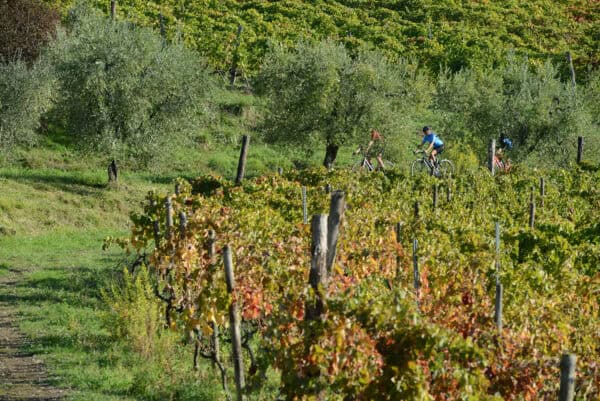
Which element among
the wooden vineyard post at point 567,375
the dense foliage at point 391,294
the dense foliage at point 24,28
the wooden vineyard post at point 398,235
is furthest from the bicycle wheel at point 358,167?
the dense foliage at point 24,28

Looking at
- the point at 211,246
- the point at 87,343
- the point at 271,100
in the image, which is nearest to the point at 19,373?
the point at 87,343

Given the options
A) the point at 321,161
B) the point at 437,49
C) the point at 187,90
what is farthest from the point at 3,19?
the point at 437,49

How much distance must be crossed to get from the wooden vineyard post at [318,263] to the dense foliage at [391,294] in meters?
0.10

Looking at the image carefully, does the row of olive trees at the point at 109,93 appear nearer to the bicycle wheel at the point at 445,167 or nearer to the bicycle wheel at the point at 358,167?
the bicycle wheel at the point at 358,167

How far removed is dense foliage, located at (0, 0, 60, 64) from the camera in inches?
1470

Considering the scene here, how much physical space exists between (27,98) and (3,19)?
26.4 ft

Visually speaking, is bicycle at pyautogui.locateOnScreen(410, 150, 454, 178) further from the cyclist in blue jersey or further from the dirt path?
the dirt path

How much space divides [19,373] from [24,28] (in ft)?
100

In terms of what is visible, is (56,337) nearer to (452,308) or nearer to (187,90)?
(452,308)

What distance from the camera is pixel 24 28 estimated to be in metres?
38.4

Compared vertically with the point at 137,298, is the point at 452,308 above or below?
above

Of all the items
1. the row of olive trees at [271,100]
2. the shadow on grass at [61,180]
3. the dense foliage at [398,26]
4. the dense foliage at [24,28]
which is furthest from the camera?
the dense foliage at [398,26]

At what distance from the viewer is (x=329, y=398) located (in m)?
6.98

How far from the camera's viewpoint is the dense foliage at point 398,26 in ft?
155
